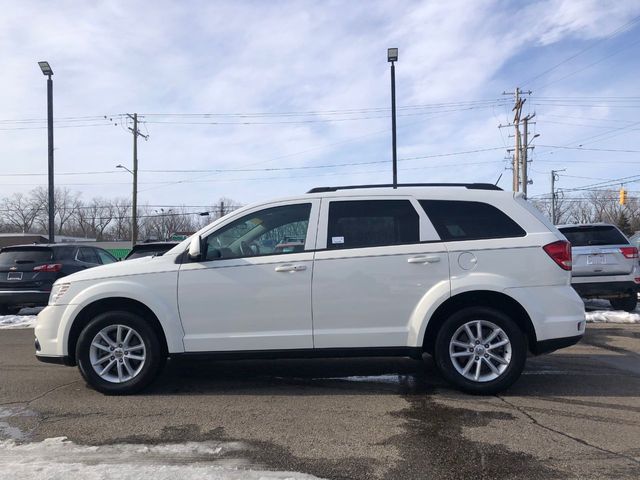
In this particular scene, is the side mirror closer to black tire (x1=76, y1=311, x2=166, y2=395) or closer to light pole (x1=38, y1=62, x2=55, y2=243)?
black tire (x1=76, y1=311, x2=166, y2=395)

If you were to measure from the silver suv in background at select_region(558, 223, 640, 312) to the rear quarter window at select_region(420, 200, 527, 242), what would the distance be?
16.8 ft

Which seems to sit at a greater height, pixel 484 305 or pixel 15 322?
pixel 484 305

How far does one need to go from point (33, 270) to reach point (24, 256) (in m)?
0.39

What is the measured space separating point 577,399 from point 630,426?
72 centimetres

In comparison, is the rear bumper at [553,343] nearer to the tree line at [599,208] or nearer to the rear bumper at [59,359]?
the rear bumper at [59,359]

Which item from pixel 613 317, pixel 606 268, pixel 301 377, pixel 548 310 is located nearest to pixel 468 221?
pixel 548 310

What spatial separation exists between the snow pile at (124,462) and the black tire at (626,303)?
29.2ft

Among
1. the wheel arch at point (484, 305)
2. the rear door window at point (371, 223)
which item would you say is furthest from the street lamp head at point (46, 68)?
the wheel arch at point (484, 305)

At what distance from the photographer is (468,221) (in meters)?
5.16

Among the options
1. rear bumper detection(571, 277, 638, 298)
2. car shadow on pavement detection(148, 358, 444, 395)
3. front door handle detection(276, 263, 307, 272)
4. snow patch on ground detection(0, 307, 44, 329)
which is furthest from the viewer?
snow patch on ground detection(0, 307, 44, 329)

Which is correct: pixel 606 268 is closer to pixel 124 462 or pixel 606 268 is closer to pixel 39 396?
pixel 124 462

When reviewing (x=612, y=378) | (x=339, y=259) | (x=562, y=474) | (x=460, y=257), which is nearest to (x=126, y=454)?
(x=339, y=259)

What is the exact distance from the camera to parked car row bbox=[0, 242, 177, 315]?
10.2 metres

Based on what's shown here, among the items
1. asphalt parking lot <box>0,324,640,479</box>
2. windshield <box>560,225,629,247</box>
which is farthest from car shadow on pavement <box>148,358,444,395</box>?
windshield <box>560,225,629,247</box>
